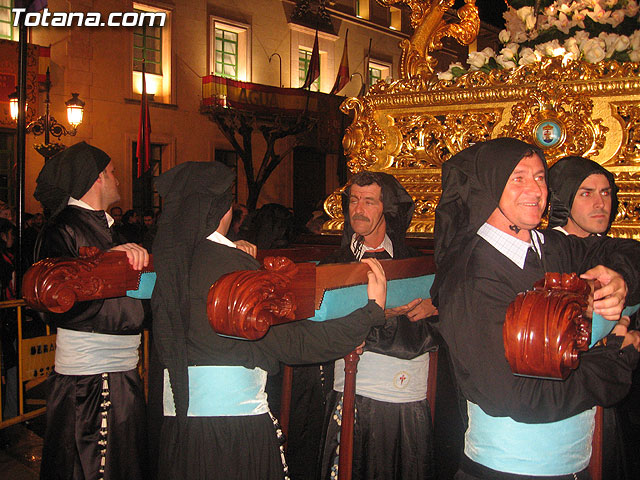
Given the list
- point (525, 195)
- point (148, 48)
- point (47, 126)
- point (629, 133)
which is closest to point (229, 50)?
point (148, 48)

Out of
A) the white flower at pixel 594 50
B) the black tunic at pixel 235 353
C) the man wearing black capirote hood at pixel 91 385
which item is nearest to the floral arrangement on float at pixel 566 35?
the white flower at pixel 594 50

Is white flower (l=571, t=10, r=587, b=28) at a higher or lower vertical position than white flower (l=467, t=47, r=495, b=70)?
higher

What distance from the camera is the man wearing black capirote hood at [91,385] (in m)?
2.82

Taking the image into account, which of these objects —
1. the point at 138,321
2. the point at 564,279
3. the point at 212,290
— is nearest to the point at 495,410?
the point at 564,279

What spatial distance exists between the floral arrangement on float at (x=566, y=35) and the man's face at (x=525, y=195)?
1.23 metres

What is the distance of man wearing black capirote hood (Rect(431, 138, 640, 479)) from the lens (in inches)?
67.1

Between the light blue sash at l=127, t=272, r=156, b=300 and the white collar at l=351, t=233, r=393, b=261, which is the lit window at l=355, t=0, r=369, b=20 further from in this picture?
the light blue sash at l=127, t=272, r=156, b=300

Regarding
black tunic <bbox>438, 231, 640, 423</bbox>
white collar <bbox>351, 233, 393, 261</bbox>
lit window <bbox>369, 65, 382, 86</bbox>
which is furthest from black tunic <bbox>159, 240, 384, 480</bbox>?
lit window <bbox>369, 65, 382, 86</bbox>

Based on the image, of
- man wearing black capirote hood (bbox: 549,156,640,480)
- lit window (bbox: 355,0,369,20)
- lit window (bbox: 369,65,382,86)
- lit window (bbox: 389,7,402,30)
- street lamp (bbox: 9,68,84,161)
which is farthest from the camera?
lit window (bbox: 389,7,402,30)

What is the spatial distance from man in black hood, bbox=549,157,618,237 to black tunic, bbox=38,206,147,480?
6.72 ft

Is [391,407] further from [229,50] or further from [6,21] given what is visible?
[229,50]

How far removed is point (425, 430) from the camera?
278 cm

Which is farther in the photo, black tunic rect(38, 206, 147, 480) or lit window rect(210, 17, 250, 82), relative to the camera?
lit window rect(210, 17, 250, 82)

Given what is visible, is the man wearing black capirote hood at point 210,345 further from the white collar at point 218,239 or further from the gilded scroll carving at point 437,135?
the gilded scroll carving at point 437,135
